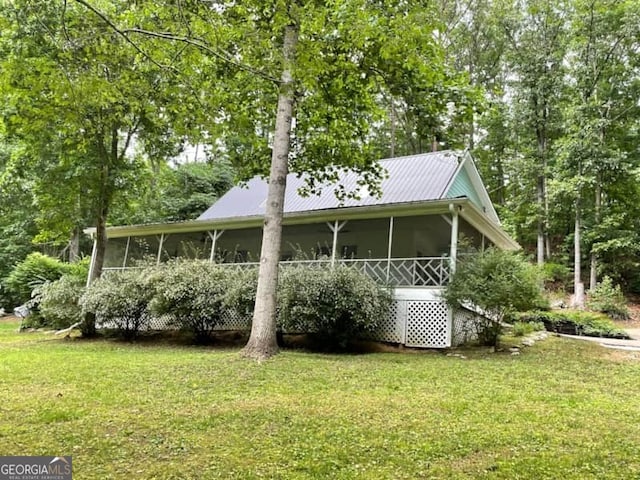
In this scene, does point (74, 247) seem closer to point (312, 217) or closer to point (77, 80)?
point (312, 217)

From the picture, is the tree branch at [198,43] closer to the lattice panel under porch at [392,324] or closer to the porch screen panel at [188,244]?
the lattice panel under porch at [392,324]

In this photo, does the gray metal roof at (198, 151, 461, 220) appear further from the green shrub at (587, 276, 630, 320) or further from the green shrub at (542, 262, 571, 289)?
the green shrub at (542, 262, 571, 289)

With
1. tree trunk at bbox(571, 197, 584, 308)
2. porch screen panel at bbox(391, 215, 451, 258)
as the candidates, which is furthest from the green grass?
tree trunk at bbox(571, 197, 584, 308)

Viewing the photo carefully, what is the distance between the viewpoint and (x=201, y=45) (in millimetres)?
4664

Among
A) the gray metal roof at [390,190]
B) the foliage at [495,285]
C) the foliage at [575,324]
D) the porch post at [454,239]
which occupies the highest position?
the gray metal roof at [390,190]

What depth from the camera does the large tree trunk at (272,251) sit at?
7668 mm

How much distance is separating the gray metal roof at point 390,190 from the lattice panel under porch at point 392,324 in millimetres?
2574

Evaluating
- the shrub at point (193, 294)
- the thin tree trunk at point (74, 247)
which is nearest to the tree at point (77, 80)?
the shrub at point (193, 294)

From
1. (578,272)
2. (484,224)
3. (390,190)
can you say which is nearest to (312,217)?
(390,190)

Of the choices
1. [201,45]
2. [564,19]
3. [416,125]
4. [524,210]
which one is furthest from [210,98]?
[564,19]

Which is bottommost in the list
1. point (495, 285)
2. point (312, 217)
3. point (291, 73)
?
point (495, 285)

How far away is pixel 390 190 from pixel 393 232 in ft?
7.78

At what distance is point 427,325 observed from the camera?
9820mm

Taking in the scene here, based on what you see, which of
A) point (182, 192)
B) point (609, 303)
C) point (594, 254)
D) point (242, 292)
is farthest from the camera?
point (182, 192)
